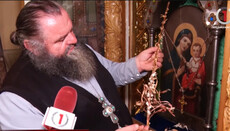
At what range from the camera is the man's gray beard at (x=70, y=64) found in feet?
4.17

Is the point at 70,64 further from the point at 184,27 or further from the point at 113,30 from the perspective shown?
the point at 113,30

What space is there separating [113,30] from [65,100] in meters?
1.88

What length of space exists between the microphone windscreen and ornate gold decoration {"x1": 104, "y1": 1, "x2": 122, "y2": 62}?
183 centimetres

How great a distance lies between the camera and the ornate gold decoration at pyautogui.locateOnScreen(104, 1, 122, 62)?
8.34ft

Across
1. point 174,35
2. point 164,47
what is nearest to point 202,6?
point 174,35

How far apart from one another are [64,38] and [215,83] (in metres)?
0.94

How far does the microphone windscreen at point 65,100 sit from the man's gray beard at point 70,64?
497 millimetres

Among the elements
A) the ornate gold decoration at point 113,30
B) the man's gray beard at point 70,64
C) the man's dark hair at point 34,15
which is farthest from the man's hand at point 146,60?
the ornate gold decoration at point 113,30

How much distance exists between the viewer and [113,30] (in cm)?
258

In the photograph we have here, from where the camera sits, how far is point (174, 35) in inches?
71.7

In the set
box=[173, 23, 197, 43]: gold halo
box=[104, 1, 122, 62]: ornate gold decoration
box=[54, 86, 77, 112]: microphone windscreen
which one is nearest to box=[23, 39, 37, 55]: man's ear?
box=[54, 86, 77, 112]: microphone windscreen

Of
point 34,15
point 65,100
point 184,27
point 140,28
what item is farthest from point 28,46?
point 140,28

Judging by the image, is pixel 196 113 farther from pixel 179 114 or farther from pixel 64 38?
pixel 64 38

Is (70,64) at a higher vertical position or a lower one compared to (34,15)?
lower
